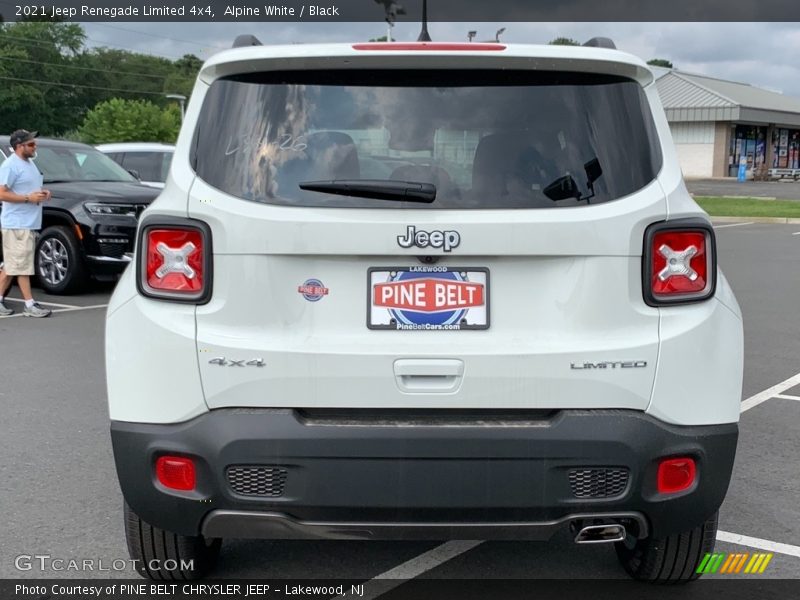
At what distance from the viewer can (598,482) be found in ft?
9.43

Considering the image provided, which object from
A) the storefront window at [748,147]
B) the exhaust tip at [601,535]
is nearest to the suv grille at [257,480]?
the exhaust tip at [601,535]

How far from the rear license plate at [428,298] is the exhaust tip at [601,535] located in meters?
0.73

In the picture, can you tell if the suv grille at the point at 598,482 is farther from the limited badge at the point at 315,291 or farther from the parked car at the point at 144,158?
the parked car at the point at 144,158

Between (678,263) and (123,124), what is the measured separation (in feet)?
264

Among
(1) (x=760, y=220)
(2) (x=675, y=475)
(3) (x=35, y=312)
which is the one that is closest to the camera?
(2) (x=675, y=475)

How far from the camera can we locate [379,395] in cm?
285

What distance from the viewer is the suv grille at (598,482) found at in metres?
2.86

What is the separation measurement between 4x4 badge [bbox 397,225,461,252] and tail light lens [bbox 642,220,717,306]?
1.93 feet

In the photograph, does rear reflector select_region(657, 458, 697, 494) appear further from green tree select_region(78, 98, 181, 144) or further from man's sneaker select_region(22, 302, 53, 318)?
green tree select_region(78, 98, 181, 144)

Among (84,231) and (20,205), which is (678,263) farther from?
(84,231)

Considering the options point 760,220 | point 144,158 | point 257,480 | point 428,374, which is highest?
point 428,374

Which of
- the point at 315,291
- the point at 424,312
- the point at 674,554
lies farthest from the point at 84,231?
the point at 674,554

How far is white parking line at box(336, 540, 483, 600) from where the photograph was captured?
3.50 m

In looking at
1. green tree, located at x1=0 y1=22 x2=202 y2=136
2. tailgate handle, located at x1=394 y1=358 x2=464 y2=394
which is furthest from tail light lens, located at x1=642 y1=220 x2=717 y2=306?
green tree, located at x1=0 y1=22 x2=202 y2=136
